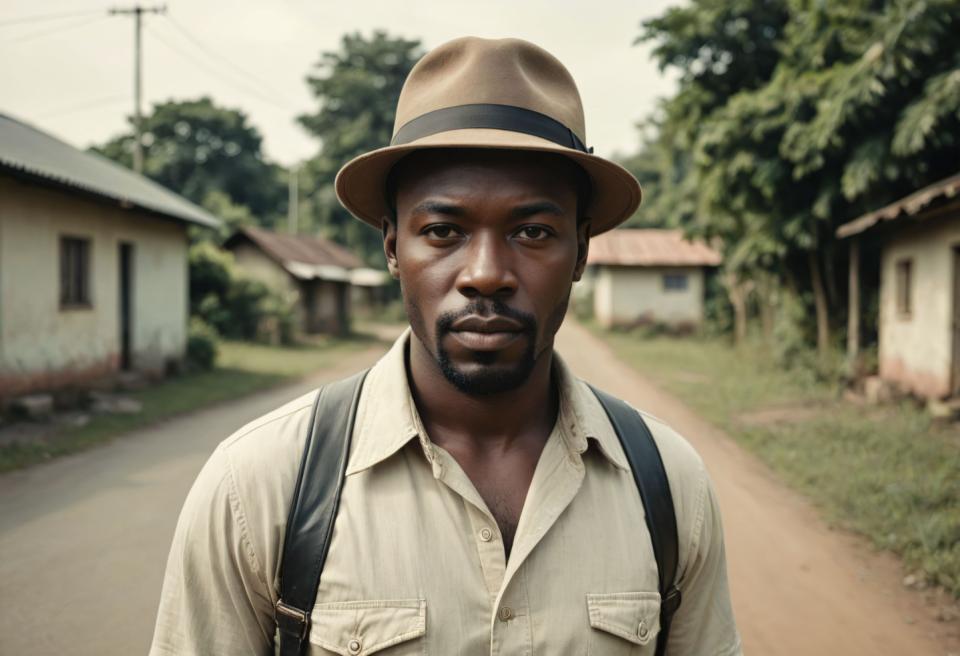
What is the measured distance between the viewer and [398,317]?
3738cm

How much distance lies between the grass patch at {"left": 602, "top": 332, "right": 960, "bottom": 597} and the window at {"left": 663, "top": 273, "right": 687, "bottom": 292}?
48.4ft

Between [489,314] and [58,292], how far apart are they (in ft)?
38.4

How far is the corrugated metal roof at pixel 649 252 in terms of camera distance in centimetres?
2883

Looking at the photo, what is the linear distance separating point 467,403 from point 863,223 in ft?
35.7

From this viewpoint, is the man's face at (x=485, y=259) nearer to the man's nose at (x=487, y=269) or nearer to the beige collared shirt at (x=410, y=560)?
the man's nose at (x=487, y=269)

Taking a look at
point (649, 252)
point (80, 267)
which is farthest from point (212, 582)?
point (649, 252)

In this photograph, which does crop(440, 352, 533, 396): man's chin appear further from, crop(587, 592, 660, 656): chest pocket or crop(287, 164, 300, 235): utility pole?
crop(287, 164, 300, 235): utility pole

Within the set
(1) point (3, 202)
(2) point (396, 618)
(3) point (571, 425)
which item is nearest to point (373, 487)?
(2) point (396, 618)

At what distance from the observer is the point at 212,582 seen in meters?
1.50

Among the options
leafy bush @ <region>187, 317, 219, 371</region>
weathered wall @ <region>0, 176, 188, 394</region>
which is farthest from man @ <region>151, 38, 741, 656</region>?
leafy bush @ <region>187, 317, 219, 371</region>

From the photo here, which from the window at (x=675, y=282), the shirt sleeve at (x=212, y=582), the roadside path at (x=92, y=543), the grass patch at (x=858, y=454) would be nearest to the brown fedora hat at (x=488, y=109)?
the shirt sleeve at (x=212, y=582)

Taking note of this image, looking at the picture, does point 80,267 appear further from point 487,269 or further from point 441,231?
point 487,269

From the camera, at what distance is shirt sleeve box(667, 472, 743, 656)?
1.72 meters

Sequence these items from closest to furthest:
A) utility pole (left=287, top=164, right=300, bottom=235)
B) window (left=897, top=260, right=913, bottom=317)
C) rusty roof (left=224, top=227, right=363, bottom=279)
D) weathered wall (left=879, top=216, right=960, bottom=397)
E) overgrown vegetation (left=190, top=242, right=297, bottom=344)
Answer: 1. weathered wall (left=879, top=216, right=960, bottom=397)
2. window (left=897, top=260, right=913, bottom=317)
3. overgrown vegetation (left=190, top=242, right=297, bottom=344)
4. rusty roof (left=224, top=227, right=363, bottom=279)
5. utility pole (left=287, top=164, right=300, bottom=235)
